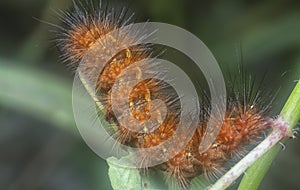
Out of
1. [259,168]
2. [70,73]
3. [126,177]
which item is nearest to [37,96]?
[70,73]

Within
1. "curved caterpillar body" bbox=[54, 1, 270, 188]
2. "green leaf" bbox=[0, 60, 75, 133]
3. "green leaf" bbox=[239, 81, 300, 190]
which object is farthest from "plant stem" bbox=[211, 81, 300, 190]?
"green leaf" bbox=[0, 60, 75, 133]

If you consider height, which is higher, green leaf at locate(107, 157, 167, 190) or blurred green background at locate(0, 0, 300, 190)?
green leaf at locate(107, 157, 167, 190)

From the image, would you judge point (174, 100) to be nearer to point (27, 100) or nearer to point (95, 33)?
point (95, 33)

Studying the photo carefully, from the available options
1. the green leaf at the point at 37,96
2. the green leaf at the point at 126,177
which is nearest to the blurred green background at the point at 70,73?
the green leaf at the point at 37,96

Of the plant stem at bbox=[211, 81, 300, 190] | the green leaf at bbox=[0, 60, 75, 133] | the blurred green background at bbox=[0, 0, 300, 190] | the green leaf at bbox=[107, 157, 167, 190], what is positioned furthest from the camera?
the blurred green background at bbox=[0, 0, 300, 190]

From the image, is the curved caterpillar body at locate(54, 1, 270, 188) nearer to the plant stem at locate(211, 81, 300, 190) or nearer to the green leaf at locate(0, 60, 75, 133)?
the plant stem at locate(211, 81, 300, 190)

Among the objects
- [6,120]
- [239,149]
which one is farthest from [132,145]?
[6,120]
